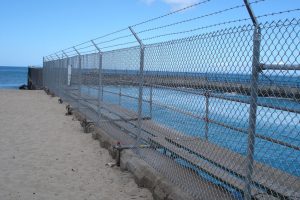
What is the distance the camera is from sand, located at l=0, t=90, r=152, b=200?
629cm

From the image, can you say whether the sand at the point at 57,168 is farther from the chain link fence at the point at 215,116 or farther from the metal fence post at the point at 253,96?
the metal fence post at the point at 253,96

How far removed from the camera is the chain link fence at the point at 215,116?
397cm

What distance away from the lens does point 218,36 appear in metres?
4.51

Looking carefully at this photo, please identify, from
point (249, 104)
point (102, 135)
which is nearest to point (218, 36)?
point (249, 104)

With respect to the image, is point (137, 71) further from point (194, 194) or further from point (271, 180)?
point (271, 180)

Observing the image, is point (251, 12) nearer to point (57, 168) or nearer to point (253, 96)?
point (253, 96)

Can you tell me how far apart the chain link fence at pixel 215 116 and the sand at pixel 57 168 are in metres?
0.62

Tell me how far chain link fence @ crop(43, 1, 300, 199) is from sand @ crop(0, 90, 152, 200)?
616 millimetres

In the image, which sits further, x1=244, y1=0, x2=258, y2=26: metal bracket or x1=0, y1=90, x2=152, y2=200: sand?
x1=0, y1=90, x2=152, y2=200: sand

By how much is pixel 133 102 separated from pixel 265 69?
5.34 metres

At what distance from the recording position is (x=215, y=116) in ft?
18.7

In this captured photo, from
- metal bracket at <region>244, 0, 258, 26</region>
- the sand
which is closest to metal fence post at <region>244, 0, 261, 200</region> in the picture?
metal bracket at <region>244, 0, 258, 26</region>

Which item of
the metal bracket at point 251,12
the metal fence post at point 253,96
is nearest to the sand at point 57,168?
the metal fence post at point 253,96

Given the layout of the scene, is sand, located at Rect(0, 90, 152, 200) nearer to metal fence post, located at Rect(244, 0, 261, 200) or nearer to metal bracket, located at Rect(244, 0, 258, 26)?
metal fence post, located at Rect(244, 0, 261, 200)
